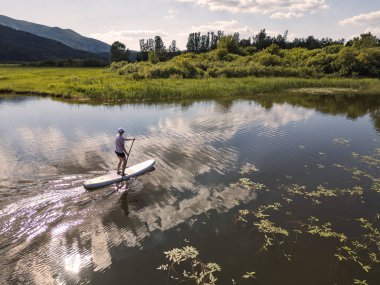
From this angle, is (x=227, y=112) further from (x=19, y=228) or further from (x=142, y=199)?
(x=19, y=228)

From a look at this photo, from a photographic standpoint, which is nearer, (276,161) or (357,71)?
(276,161)

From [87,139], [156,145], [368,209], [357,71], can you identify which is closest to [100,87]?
[87,139]

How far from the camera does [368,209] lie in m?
12.8

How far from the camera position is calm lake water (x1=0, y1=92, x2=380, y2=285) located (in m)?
9.22

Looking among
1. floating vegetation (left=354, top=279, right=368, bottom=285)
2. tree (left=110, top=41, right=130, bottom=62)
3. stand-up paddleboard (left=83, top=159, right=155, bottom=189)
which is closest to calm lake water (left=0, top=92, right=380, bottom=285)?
floating vegetation (left=354, top=279, right=368, bottom=285)

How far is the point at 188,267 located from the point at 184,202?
12.6ft

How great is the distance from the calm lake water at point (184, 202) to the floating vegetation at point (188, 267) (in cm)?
19

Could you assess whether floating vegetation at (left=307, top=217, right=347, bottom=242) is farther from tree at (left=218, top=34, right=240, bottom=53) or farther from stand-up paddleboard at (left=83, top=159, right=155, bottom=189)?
tree at (left=218, top=34, right=240, bottom=53)

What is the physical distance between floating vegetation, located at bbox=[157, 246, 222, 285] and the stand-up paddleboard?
17.7ft

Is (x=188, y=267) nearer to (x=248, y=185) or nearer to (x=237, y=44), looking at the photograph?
(x=248, y=185)

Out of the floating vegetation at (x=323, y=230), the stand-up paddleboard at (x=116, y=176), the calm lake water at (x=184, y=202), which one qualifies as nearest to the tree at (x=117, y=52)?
the calm lake water at (x=184, y=202)

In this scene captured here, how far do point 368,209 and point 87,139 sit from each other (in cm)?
1713

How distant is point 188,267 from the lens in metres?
9.20

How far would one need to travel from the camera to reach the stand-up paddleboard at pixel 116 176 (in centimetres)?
1356
